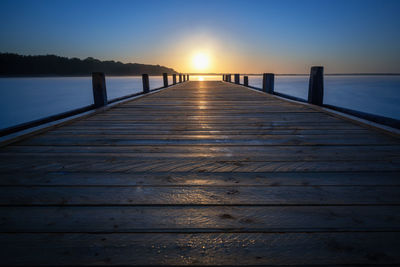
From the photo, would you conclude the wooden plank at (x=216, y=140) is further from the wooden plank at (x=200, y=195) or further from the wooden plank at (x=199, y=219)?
the wooden plank at (x=199, y=219)

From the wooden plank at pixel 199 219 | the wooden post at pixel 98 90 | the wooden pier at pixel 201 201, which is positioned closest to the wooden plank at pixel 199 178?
the wooden pier at pixel 201 201

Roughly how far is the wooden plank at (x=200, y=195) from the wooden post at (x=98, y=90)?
136 inches

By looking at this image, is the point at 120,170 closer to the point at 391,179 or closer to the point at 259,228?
the point at 259,228

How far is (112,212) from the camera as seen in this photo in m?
1.18

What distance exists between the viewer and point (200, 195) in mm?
1323

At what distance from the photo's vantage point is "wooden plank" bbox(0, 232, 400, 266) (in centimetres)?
90

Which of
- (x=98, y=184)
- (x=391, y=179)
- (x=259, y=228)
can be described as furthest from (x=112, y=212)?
(x=391, y=179)

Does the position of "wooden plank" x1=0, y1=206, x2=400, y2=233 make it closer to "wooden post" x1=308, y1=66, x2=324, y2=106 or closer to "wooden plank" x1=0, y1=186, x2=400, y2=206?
"wooden plank" x1=0, y1=186, x2=400, y2=206

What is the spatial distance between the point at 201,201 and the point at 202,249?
1.11 feet

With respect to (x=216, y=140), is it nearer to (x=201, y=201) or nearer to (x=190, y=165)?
(x=190, y=165)

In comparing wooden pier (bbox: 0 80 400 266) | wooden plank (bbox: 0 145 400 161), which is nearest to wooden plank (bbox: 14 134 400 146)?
wooden pier (bbox: 0 80 400 266)

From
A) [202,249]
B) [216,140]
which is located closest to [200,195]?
[202,249]

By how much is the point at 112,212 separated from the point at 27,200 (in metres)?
0.59

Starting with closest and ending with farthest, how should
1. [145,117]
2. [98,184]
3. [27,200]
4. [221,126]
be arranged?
[27,200] < [98,184] < [221,126] < [145,117]
